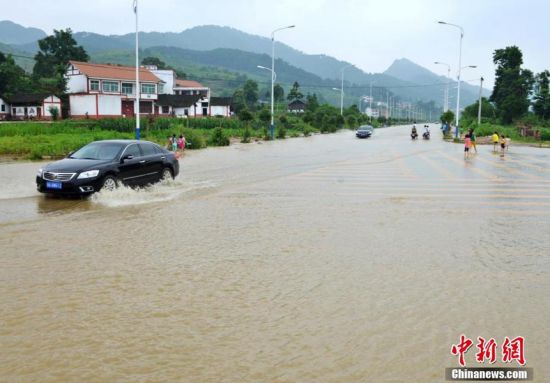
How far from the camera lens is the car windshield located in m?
14.3

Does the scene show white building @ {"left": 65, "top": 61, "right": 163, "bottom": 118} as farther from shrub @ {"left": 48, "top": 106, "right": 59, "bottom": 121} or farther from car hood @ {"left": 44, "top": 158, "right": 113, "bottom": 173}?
car hood @ {"left": 44, "top": 158, "right": 113, "bottom": 173}

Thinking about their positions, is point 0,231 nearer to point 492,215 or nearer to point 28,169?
point 492,215

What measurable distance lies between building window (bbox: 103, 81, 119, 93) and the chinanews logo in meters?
68.0

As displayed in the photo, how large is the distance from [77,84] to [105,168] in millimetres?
59250

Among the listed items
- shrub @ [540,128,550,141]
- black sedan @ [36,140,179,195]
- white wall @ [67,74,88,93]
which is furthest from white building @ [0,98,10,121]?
shrub @ [540,128,550,141]

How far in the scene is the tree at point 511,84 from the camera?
3004 inches

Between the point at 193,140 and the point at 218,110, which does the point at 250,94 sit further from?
the point at 193,140

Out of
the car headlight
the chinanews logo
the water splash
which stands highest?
the car headlight

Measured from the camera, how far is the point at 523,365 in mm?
5016

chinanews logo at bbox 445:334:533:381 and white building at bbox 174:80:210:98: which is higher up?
white building at bbox 174:80:210:98

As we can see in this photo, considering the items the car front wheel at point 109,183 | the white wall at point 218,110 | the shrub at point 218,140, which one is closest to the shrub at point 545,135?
the shrub at point 218,140

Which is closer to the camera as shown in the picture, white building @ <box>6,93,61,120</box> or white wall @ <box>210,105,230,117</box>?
white building @ <box>6,93,61,120</box>

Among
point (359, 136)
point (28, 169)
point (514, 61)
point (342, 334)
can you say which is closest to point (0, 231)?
point (342, 334)

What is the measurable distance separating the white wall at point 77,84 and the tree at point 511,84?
182 ft
